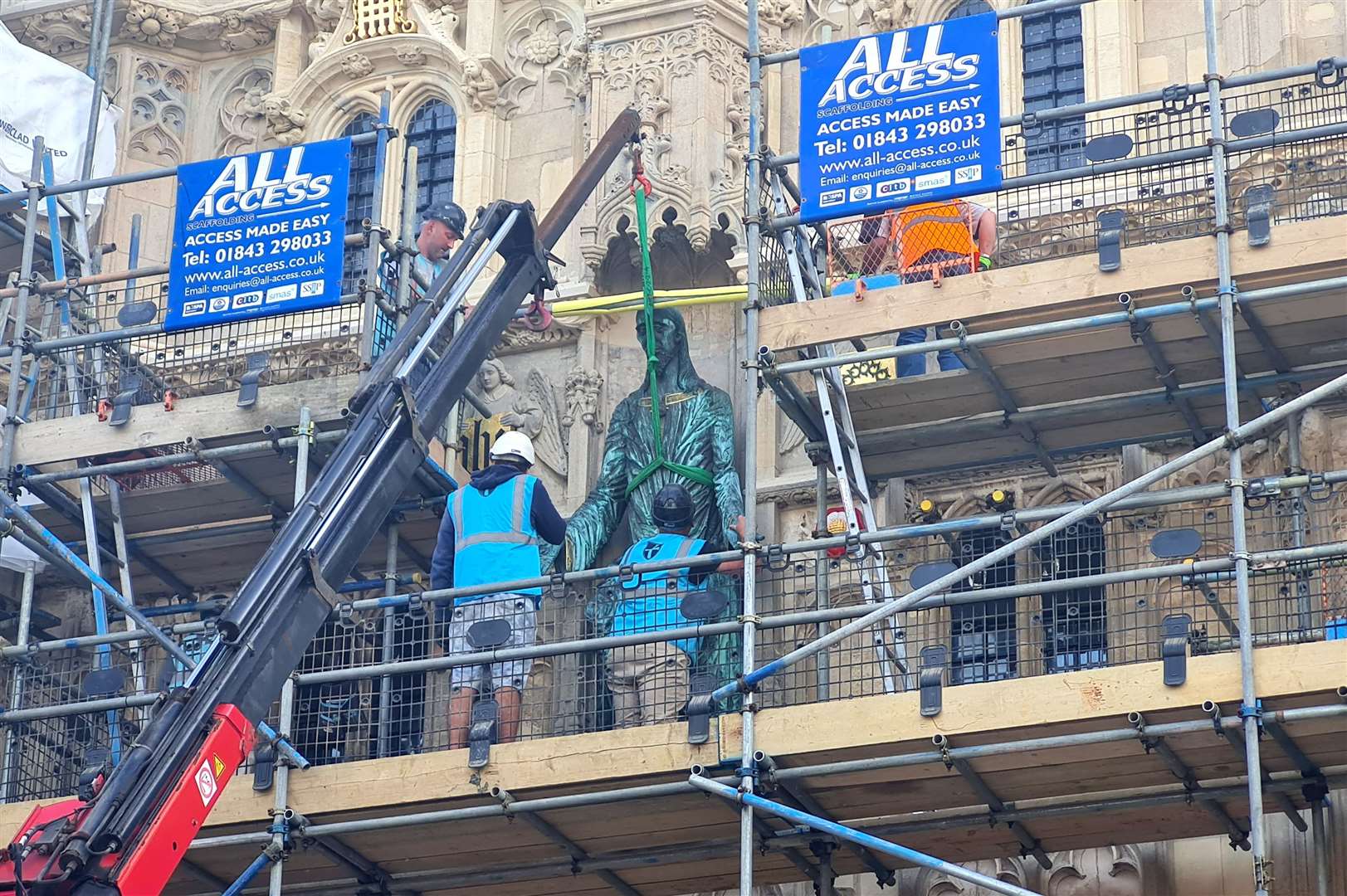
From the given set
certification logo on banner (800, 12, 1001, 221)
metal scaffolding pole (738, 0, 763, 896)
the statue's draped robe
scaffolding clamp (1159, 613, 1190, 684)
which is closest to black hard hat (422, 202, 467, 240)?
Result: the statue's draped robe

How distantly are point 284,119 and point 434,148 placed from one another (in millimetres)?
1490

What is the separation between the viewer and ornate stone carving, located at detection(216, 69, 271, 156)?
30219mm

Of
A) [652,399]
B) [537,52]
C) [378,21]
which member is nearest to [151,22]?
[378,21]

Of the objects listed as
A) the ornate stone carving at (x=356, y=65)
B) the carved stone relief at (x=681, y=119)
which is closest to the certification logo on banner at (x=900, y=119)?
the carved stone relief at (x=681, y=119)

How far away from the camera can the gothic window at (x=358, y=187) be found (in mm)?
29516

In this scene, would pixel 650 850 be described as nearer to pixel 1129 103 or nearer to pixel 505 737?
pixel 505 737

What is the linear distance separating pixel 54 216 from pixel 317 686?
543 centimetres

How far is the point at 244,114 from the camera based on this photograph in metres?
30.4

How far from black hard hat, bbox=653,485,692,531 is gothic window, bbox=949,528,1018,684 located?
217cm

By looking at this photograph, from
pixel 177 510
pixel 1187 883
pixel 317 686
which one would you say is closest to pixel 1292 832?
pixel 1187 883

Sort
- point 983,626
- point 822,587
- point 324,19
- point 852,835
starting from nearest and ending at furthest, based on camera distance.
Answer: point 852,835 < point 822,587 < point 983,626 < point 324,19

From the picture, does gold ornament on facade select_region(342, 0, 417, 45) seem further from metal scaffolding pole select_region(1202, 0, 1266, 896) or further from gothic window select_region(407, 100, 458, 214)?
metal scaffolding pole select_region(1202, 0, 1266, 896)

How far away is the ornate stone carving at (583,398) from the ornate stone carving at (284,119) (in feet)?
15.2

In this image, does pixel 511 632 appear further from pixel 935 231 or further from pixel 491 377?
pixel 491 377
